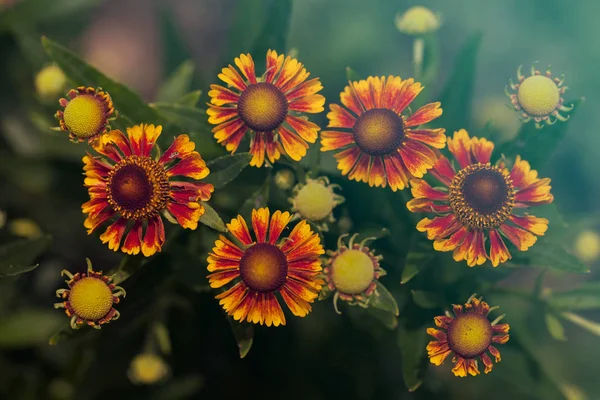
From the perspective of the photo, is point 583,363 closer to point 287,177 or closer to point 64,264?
point 287,177

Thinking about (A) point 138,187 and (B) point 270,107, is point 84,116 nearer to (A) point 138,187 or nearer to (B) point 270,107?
(A) point 138,187

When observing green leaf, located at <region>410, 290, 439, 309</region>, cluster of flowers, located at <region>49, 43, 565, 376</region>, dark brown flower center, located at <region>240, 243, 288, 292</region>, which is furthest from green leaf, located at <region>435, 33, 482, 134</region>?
dark brown flower center, located at <region>240, 243, 288, 292</region>

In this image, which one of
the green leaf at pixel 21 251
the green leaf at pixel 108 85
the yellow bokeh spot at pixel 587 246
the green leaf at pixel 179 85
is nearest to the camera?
the green leaf at pixel 108 85

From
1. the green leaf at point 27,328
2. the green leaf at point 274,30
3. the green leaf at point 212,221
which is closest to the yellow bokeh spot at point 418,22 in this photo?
the green leaf at point 274,30

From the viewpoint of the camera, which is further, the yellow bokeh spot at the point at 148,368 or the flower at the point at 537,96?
the yellow bokeh spot at the point at 148,368

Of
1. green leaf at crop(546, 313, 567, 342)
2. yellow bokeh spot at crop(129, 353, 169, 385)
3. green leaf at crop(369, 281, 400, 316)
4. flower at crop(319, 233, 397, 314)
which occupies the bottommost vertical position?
yellow bokeh spot at crop(129, 353, 169, 385)

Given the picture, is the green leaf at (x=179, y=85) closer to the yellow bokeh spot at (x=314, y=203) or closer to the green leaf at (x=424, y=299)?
the yellow bokeh spot at (x=314, y=203)

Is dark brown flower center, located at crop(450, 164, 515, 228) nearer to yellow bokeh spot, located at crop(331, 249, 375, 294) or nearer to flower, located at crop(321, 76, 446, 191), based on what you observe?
flower, located at crop(321, 76, 446, 191)

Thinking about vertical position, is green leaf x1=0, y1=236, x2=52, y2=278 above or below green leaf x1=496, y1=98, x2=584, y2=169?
below
